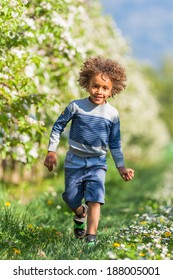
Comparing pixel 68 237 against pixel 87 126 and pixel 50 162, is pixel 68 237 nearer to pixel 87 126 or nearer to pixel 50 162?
pixel 50 162

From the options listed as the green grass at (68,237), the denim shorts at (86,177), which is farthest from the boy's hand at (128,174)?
the green grass at (68,237)

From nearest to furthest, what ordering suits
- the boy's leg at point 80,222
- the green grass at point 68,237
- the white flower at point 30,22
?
1. the green grass at point 68,237
2. the boy's leg at point 80,222
3. the white flower at point 30,22

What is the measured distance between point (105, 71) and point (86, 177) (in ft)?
3.53

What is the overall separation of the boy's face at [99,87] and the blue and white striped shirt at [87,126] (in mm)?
92

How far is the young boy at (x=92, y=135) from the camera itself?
5.87m

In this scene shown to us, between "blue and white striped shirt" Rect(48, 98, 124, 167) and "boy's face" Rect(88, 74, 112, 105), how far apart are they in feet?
0.30

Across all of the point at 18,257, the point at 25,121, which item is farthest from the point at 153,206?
the point at 18,257

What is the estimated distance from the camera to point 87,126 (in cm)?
590

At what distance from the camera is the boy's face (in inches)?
229

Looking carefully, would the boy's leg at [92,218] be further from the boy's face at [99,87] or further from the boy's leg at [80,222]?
the boy's face at [99,87]

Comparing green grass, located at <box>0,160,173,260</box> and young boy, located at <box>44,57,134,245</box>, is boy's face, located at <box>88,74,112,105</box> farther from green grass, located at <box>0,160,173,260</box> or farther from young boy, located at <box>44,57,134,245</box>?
green grass, located at <box>0,160,173,260</box>

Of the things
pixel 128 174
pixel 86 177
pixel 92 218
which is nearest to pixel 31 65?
pixel 86 177

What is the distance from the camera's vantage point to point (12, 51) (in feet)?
23.5

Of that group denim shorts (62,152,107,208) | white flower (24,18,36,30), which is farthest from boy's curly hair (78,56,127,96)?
white flower (24,18,36,30)
